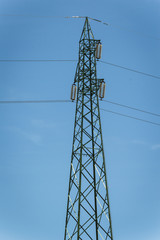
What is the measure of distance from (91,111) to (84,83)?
199 cm

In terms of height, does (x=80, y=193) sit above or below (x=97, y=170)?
below

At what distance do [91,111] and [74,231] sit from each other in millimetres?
7304

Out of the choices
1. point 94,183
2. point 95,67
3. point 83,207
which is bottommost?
point 83,207

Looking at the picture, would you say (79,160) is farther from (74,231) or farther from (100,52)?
(100,52)

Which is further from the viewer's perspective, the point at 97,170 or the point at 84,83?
the point at 84,83

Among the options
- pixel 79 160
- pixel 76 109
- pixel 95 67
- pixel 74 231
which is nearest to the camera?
pixel 74 231

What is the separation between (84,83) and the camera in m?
18.8

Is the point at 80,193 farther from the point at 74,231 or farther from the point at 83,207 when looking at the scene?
the point at 74,231

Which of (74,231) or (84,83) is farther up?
(84,83)

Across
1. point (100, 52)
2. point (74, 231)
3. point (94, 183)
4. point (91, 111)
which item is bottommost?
point (74, 231)

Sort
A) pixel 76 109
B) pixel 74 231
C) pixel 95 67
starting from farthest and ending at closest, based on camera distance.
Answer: pixel 95 67 < pixel 76 109 < pixel 74 231

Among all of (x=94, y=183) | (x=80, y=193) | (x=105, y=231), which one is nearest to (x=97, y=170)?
(x=94, y=183)

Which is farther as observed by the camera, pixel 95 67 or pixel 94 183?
pixel 95 67

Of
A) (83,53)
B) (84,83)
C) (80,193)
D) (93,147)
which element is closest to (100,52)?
(83,53)
